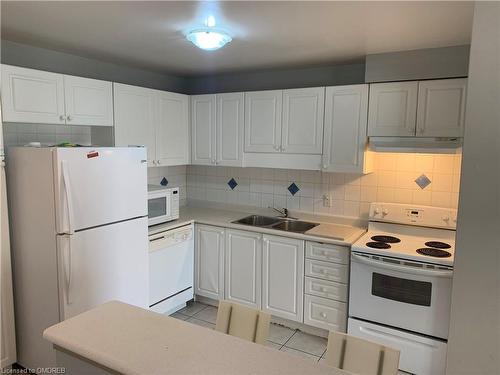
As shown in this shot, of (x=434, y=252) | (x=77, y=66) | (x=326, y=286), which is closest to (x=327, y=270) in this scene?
(x=326, y=286)

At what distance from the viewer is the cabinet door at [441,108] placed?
2.64 meters

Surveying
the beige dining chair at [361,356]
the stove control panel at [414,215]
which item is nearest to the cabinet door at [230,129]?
the stove control panel at [414,215]

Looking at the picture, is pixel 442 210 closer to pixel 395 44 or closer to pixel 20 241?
pixel 395 44

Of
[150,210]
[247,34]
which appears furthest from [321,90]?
[150,210]

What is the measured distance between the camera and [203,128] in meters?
3.80

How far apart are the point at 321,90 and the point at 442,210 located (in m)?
1.38

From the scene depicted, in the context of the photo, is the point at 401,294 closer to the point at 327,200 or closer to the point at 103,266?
the point at 327,200

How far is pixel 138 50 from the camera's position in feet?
9.46

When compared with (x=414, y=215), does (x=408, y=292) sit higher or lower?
lower

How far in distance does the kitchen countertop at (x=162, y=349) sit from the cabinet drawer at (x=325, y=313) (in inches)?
75.4

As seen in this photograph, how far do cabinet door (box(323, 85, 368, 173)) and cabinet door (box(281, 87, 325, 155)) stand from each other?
0.07 metres

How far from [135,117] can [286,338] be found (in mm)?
2310

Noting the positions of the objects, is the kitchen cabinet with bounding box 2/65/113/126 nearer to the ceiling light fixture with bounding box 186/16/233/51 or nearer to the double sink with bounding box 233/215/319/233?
the ceiling light fixture with bounding box 186/16/233/51

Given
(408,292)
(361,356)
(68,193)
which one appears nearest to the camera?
(361,356)
